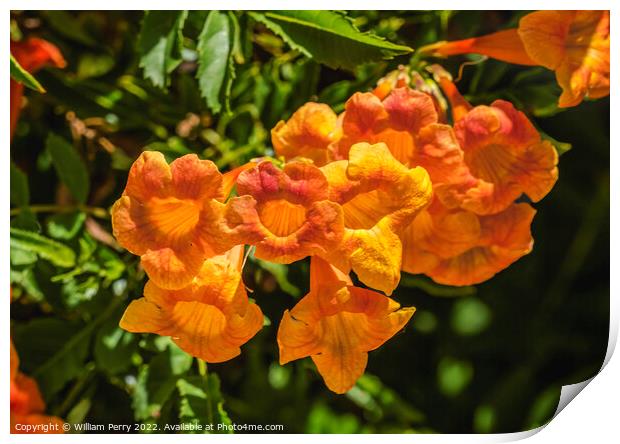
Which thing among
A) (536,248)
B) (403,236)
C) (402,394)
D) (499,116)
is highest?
(499,116)

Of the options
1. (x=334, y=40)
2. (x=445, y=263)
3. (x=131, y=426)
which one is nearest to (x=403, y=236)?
(x=445, y=263)

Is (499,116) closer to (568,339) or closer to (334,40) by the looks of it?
(334,40)

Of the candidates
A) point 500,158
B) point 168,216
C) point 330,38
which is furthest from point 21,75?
point 500,158

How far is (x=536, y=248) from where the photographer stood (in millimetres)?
1164

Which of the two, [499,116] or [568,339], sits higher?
[499,116]

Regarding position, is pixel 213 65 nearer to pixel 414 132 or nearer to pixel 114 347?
pixel 414 132

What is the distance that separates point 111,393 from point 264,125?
1.46 feet

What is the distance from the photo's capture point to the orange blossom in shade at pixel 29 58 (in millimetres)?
1063

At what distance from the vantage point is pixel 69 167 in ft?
3.57

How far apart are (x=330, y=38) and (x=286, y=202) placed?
24cm

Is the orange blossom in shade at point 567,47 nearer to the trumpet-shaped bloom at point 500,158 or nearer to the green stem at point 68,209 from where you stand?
the trumpet-shaped bloom at point 500,158

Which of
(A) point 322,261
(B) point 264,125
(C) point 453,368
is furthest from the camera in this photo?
(C) point 453,368

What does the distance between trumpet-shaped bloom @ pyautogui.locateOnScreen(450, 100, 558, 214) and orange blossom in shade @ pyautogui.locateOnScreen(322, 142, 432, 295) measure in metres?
0.07

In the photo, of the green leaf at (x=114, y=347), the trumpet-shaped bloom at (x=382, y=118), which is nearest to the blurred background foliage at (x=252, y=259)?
the green leaf at (x=114, y=347)
